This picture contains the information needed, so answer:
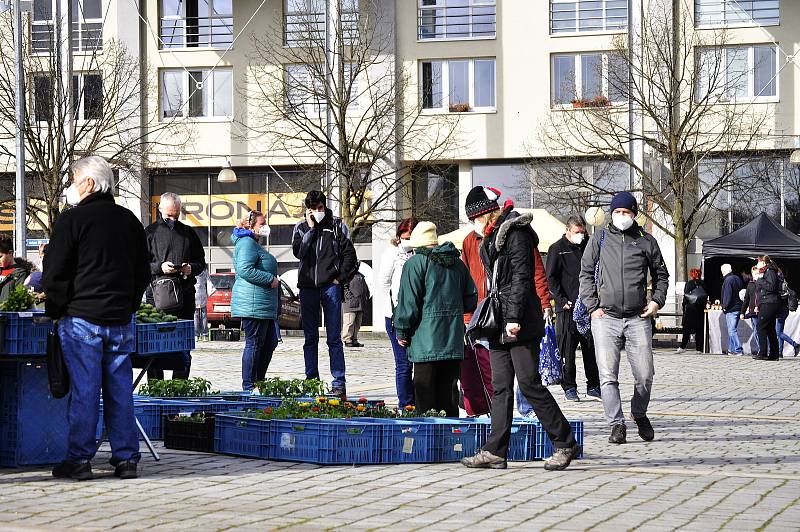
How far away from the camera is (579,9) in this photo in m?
41.1

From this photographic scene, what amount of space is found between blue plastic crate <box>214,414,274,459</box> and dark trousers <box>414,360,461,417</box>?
1.45 m

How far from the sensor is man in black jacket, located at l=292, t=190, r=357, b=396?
13891 millimetres

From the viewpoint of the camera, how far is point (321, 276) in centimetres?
1384

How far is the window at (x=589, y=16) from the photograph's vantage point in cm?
4106

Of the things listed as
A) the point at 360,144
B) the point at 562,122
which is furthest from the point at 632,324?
the point at 562,122

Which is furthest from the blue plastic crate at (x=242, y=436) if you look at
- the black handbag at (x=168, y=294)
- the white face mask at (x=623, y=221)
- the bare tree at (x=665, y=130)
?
the bare tree at (x=665, y=130)

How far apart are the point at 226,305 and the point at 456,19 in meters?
11.3

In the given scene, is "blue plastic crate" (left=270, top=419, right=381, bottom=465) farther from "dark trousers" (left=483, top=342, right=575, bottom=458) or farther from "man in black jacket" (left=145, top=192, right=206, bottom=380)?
"man in black jacket" (left=145, top=192, right=206, bottom=380)

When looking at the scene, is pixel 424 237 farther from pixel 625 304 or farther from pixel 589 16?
pixel 589 16

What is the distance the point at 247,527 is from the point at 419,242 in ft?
15.1

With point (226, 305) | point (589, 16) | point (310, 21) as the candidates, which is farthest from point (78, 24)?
point (589, 16)

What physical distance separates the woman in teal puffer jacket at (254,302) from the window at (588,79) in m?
26.1

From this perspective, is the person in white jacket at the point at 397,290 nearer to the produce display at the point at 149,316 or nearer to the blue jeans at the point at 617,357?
the blue jeans at the point at 617,357

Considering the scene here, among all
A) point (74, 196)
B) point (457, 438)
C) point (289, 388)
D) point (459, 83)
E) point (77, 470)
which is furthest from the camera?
point (459, 83)
